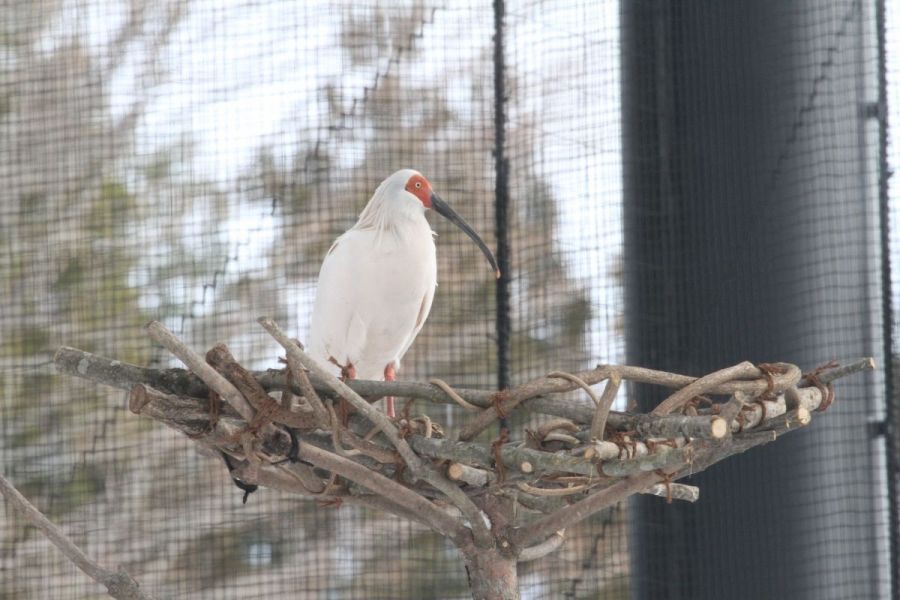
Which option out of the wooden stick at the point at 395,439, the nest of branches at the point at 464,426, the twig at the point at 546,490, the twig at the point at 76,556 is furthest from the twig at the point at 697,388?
the twig at the point at 76,556

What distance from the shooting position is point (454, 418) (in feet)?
9.02

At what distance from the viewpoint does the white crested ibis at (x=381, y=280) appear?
179cm

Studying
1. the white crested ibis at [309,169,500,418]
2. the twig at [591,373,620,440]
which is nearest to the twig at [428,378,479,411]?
the twig at [591,373,620,440]

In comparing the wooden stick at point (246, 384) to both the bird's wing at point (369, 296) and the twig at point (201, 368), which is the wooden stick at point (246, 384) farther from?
the bird's wing at point (369, 296)

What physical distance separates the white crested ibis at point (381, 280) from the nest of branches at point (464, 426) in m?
0.55

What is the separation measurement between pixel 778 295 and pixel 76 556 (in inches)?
45.3

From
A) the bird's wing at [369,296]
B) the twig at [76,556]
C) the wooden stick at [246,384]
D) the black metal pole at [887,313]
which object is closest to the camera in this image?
the wooden stick at [246,384]

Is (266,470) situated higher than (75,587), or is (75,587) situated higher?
(266,470)

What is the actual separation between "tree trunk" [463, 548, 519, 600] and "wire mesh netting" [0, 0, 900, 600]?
780 mm

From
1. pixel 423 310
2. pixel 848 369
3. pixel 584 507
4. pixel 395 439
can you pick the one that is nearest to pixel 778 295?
pixel 423 310

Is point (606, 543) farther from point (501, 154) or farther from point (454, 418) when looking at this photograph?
point (501, 154)

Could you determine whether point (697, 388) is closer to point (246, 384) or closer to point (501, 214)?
point (246, 384)

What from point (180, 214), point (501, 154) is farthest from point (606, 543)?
point (180, 214)

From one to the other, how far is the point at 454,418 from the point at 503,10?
3.10 ft
